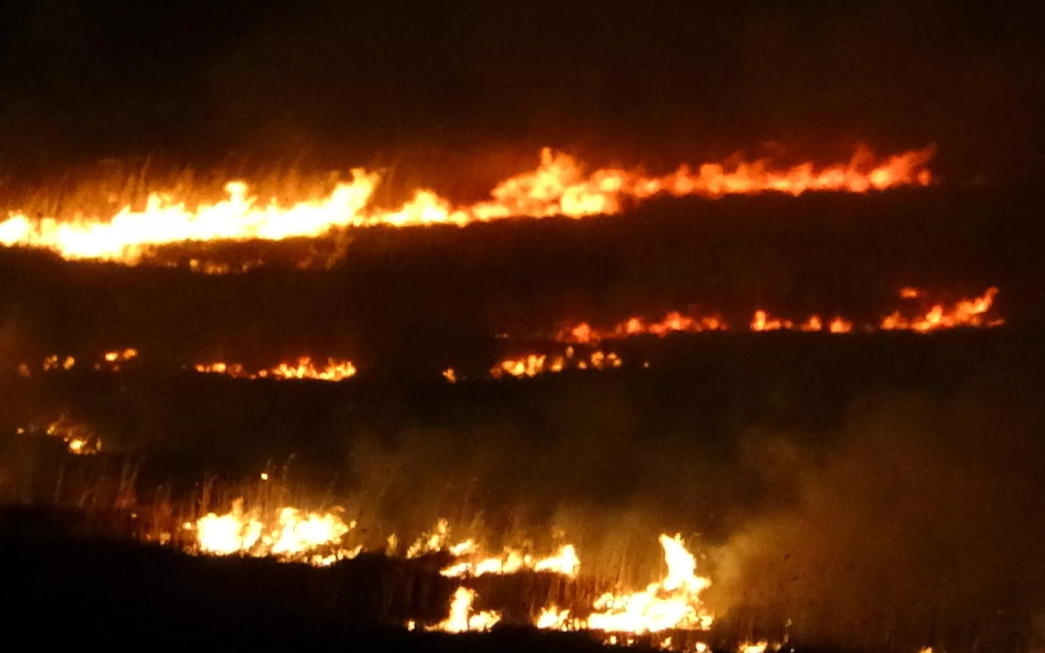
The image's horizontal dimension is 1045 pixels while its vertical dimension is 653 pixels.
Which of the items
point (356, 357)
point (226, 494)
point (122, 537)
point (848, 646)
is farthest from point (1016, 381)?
point (122, 537)

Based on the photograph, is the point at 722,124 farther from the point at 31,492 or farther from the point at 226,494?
the point at 31,492

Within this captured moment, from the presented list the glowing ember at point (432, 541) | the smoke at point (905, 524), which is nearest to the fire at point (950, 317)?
the smoke at point (905, 524)

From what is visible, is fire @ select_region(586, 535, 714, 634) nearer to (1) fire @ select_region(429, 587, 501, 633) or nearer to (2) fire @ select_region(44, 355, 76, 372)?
(1) fire @ select_region(429, 587, 501, 633)

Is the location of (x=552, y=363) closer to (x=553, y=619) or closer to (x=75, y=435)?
(x=553, y=619)

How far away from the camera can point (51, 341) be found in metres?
6.29

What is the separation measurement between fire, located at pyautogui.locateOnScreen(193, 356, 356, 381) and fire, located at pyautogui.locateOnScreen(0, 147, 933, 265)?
1.77 ft

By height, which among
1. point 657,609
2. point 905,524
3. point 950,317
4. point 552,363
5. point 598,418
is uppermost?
point 950,317

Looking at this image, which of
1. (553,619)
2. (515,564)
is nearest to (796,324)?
(515,564)

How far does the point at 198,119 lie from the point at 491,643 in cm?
349

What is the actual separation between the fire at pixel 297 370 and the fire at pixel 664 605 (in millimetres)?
1886

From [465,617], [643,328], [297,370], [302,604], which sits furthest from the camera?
[297,370]

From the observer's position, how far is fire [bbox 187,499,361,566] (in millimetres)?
5254

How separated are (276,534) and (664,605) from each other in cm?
186

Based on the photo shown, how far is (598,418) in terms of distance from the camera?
561 cm
